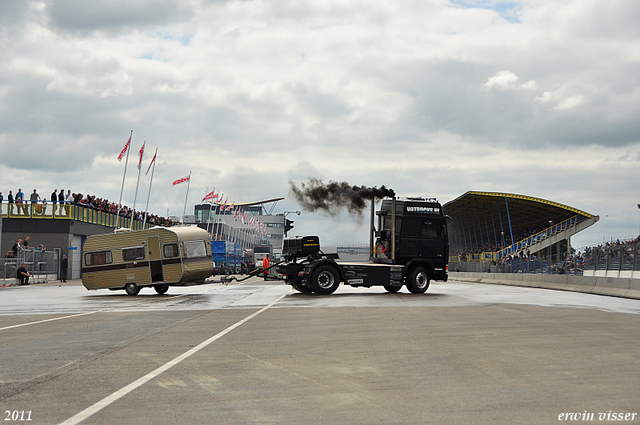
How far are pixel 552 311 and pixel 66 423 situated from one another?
13.3 meters

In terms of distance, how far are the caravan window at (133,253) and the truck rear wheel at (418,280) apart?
1042 cm

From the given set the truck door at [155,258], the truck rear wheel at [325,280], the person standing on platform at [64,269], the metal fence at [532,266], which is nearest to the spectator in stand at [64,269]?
the person standing on platform at [64,269]

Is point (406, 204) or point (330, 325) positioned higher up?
point (406, 204)

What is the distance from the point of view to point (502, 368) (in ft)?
26.5

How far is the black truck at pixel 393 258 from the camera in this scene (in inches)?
941

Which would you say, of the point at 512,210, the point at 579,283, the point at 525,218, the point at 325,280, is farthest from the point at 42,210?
the point at 525,218

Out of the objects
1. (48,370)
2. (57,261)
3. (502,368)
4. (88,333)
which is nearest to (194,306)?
(88,333)

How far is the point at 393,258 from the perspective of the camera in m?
24.3

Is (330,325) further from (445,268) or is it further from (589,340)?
(445,268)

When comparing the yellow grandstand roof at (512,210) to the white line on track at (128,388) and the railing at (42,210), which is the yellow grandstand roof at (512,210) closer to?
the railing at (42,210)

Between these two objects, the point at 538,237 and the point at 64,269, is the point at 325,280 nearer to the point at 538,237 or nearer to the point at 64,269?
the point at 64,269

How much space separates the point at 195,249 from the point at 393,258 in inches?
315

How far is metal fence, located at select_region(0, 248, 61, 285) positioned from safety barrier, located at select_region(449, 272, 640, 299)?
96.2ft

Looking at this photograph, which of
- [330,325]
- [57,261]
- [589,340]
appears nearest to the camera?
[589,340]
